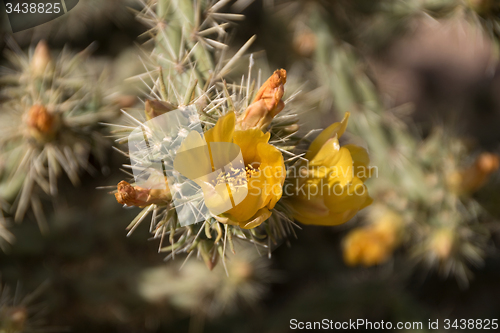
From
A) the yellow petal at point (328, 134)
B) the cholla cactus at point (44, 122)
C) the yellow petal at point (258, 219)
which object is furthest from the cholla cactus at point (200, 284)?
the yellow petal at point (258, 219)

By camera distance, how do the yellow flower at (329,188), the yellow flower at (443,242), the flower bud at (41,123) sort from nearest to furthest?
the yellow flower at (329,188) → the flower bud at (41,123) → the yellow flower at (443,242)

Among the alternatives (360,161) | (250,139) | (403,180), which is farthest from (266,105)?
(403,180)

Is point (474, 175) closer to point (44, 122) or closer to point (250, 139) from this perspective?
point (250, 139)

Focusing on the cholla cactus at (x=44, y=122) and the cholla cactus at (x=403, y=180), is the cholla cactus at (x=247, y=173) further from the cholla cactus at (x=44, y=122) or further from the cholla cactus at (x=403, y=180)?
the cholla cactus at (x=403, y=180)

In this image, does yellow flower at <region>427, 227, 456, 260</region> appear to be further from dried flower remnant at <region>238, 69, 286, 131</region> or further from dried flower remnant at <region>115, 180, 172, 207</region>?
dried flower remnant at <region>115, 180, 172, 207</region>

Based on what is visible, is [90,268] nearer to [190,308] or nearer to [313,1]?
[190,308]

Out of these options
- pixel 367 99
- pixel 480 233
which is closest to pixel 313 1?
pixel 367 99

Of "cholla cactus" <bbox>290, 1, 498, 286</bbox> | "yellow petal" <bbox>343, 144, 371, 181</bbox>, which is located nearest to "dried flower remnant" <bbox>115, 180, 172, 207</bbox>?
"yellow petal" <bbox>343, 144, 371, 181</bbox>
